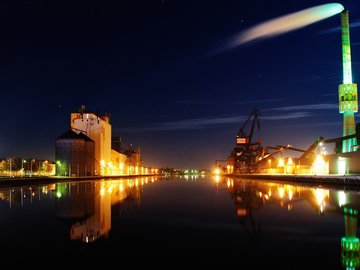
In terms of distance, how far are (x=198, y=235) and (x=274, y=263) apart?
3642mm

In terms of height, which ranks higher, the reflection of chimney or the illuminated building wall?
the illuminated building wall

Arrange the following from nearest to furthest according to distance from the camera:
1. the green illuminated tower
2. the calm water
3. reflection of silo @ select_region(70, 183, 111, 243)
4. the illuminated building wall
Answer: the calm water, reflection of silo @ select_region(70, 183, 111, 243), the illuminated building wall, the green illuminated tower

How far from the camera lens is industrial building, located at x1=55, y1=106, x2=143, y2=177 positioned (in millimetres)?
75750

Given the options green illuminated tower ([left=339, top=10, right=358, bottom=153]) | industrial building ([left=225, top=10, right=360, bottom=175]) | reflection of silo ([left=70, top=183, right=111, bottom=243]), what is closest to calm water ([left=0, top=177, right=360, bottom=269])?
reflection of silo ([left=70, top=183, right=111, bottom=243])

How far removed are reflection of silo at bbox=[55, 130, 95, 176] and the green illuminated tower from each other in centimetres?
5499

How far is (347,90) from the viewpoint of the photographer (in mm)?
92125

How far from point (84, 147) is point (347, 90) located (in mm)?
57945

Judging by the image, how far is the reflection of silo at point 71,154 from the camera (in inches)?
2970

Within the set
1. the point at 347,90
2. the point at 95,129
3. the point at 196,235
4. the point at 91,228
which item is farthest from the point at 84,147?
the point at 196,235

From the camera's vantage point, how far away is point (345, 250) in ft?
28.2

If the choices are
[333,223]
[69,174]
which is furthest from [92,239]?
[69,174]

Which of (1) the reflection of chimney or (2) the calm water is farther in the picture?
(2) the calm water

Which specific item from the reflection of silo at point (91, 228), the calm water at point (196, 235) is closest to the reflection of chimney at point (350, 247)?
the calm water at point (196, 235)

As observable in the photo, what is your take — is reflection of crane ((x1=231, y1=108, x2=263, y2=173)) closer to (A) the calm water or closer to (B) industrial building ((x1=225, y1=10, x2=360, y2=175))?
(B) industrial building ((x1=225, y1=10, x2=360, y2=175))
